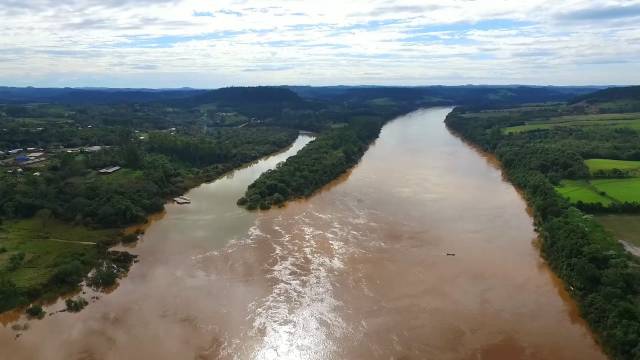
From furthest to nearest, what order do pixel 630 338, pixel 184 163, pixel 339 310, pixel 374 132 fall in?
1. pixel 374 132
2. pixel 184 163
3. pixel 339 310
4. pixel 630 338

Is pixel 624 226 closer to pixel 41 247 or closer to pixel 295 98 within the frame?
pixel 41 247

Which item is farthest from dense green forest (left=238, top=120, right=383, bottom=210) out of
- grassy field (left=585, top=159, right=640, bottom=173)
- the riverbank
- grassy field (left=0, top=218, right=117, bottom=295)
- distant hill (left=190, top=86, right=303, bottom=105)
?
distant hill (left=190, top=86, right=303, bottom=105)

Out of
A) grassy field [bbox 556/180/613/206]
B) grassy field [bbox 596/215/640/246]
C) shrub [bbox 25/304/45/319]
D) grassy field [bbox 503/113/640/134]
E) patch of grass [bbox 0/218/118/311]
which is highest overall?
grassy field [bbox 503/113/640/134]

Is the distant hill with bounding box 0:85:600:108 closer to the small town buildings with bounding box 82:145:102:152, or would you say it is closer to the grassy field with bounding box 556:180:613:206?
the small town buildings with bounding box 82:145:102:152

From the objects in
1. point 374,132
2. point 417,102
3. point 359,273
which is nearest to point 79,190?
point 359,273

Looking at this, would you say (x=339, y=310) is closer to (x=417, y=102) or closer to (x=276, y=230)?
(x=276, y=230)

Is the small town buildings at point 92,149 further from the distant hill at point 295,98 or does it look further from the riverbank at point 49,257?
the distant hill at point 295,98

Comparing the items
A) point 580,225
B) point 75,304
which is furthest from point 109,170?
point 580,225
